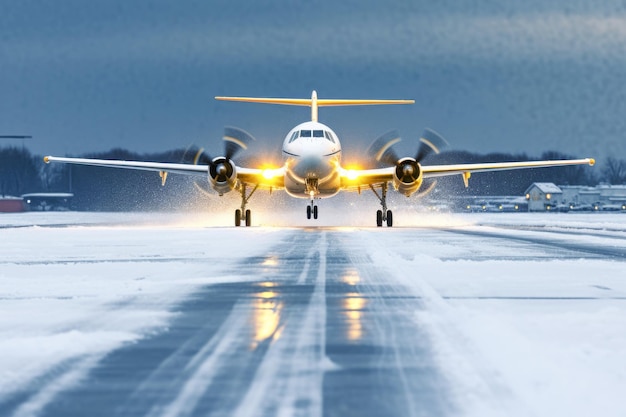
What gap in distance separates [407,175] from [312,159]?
15.8 feet

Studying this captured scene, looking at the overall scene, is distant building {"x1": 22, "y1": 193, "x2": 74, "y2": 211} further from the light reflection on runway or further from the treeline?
the light reflection on runway

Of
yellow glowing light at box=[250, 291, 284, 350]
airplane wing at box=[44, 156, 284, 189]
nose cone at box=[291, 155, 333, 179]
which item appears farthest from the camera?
airplane wing at box=[44, 156, 284, 189]

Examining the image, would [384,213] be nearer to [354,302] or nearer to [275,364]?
[354,302]

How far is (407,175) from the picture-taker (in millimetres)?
41656

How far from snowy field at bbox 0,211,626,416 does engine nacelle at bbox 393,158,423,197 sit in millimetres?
22957

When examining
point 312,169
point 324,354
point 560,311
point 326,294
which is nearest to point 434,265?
point 326,294

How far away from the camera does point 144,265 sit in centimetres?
1873

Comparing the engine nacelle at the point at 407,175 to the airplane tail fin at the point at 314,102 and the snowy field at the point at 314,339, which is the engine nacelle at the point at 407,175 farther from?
the snowy field at the point at 314,339

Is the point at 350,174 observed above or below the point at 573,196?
below

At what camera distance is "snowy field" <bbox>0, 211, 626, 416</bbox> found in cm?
Answer: 604

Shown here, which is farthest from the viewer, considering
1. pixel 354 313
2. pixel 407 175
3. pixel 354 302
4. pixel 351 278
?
pixel 407 175

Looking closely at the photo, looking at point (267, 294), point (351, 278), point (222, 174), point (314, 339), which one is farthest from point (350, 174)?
point (314, 339)

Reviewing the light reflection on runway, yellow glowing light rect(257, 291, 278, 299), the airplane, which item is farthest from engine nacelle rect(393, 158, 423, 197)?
yellow glowing light rect(257, 291, 278, 299)

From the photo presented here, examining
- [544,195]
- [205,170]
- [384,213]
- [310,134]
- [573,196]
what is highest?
[310,134]
